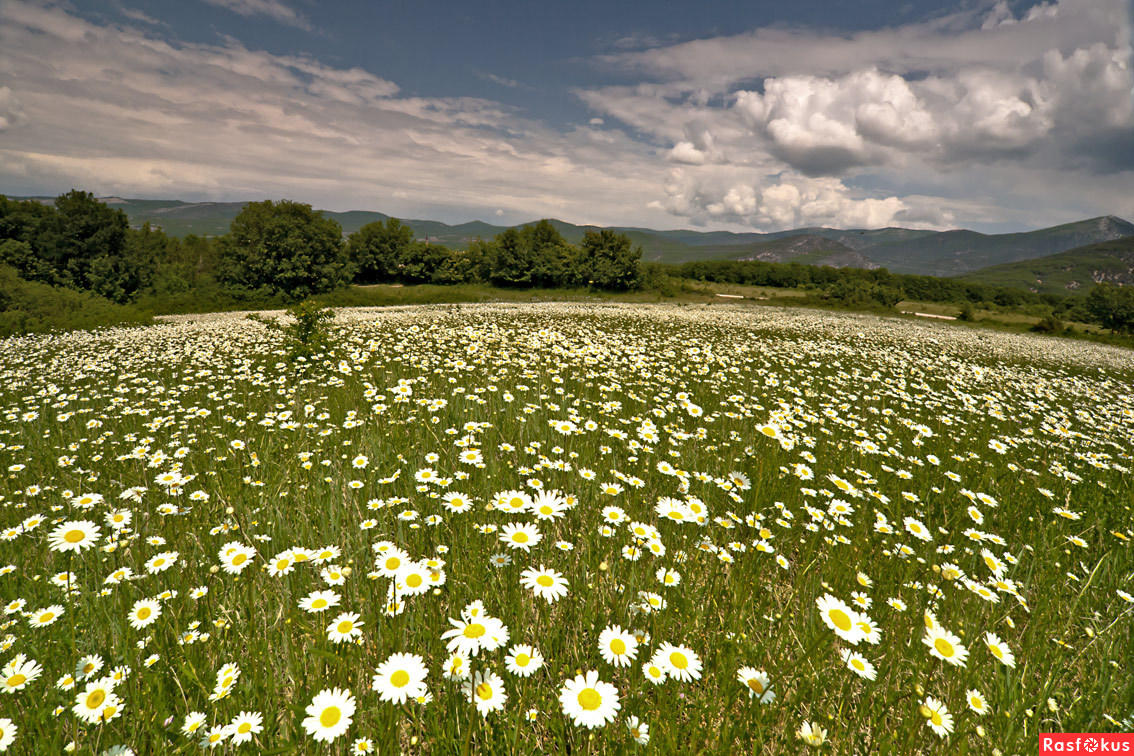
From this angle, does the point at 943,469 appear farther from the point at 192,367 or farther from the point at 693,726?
the point at 192,367

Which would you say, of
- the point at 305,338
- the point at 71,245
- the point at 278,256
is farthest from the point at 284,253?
the point at 305,338

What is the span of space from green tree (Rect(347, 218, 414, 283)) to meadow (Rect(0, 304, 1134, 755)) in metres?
73.1

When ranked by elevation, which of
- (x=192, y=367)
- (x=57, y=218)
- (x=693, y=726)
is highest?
(x=57, y=218)

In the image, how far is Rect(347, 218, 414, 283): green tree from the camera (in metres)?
72.7

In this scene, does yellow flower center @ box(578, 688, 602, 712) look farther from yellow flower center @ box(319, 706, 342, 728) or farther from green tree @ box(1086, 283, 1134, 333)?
green tree @ box(1086, 283, 1134, 333)

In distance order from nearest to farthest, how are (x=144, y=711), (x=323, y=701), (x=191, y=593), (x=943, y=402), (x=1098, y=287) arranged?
(x=323, y=701) → (x=144, y=711) → (x=191, y=593) → (x=943, y=402) → (x=1098, y=287)

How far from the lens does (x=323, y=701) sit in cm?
165

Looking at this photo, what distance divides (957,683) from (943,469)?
3.95 metres

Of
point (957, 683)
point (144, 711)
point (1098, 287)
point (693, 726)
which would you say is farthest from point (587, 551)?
point (1098, 287)

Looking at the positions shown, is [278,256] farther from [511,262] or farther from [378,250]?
[511,262]

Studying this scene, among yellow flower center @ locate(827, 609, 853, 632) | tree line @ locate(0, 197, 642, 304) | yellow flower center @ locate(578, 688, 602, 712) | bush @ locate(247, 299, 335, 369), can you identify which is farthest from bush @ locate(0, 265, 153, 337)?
yellow flower center @ locate(827, 609, 853, 632)

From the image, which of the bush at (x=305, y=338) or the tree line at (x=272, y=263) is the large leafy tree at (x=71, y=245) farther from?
the bush at (x=305, y=338)

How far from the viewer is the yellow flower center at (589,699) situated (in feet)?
5.37

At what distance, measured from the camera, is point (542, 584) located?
83.5 inches
